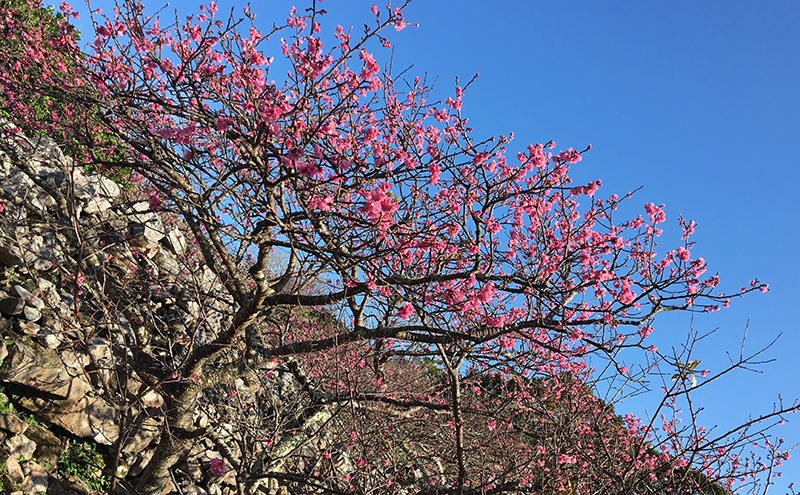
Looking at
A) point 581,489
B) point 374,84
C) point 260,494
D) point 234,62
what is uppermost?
point 374,84

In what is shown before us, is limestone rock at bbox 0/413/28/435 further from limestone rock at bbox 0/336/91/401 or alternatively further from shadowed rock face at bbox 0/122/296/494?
limestone rock at bbox 0/336/91/401

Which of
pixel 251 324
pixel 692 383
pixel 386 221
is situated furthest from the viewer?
pixel 251 324

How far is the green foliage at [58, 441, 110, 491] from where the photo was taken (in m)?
5.73

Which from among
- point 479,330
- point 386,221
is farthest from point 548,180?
point 386,221

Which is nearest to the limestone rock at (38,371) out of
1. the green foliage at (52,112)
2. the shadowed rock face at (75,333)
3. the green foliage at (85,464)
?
the shadowed rock face at (75,333)

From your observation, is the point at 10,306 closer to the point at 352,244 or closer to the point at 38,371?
the point at 38,371

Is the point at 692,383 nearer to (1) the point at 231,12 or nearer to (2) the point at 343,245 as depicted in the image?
(2) the point at 343,245

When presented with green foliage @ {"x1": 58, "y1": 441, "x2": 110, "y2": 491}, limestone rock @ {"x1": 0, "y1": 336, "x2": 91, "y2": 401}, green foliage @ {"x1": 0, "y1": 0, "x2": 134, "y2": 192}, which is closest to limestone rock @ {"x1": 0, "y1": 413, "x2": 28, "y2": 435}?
limestone rock @ {"x1": 0, "y1": 336, "x2": 91, "y2": 401}

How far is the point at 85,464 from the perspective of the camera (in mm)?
5887

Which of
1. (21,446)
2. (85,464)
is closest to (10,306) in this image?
(21,446)

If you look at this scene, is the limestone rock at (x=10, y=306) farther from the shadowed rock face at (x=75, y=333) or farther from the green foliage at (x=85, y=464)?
the green foliage at (x=85, y=464)

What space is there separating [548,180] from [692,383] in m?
2.42

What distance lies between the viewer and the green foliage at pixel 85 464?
18.8ft

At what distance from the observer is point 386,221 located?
414cm
